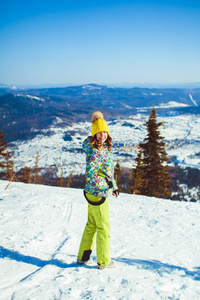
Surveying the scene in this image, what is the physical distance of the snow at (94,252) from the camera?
2.49 meters

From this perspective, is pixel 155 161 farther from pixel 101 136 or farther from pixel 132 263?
pixel 101 136

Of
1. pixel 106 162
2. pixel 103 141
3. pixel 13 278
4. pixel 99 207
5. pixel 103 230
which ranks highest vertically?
pixel 103 141

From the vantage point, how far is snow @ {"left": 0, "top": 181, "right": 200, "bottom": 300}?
2.49 metres

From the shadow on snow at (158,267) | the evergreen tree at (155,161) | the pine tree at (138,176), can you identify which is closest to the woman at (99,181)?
the shadow on snow at (158,267)

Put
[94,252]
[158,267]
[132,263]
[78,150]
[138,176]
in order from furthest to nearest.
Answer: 1. [78,150]
2. [138,176]
3. [94,252]
4. [132,263]
5. [158,267]

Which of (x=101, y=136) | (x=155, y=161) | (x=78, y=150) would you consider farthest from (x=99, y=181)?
(x=78, y=150)

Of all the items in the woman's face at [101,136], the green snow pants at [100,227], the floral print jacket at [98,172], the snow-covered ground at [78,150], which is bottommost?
the green snow pants at [100,227]

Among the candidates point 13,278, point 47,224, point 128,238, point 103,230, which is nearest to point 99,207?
point 103,230

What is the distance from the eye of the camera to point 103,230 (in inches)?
116

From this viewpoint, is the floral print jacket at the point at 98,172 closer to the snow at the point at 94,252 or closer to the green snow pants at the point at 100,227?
the green snow pants at the point at 100,227

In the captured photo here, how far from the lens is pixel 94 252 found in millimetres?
3643

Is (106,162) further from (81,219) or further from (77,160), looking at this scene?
(77,160)

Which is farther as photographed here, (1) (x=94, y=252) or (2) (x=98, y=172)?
(1) (x=94, y=252)

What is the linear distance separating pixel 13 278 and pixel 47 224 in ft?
6.67
